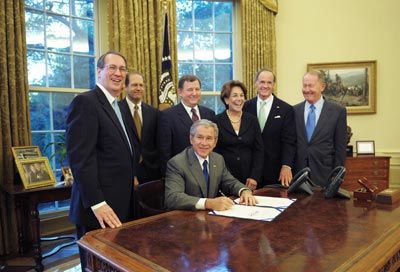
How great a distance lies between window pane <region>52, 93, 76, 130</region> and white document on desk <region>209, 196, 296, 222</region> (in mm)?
3159

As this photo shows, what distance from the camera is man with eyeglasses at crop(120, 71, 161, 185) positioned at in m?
2.99

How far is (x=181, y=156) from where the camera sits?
2.15 meters

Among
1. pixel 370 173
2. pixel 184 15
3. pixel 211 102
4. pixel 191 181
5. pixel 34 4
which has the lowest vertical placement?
pixel 370 173

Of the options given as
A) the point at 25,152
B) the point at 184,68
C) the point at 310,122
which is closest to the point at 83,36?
the point at 184,68

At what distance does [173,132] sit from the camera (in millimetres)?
2844

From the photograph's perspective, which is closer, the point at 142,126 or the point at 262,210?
the point at 262,210

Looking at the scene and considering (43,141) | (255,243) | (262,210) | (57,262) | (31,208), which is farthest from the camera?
(43,141)

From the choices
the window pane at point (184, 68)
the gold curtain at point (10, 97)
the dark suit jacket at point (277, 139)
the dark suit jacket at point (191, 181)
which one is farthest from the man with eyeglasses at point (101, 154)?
the window pane at point (184, 68)

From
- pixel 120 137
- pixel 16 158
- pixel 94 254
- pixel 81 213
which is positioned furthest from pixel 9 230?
pixel 94 254

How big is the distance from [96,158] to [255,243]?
38.8 inches

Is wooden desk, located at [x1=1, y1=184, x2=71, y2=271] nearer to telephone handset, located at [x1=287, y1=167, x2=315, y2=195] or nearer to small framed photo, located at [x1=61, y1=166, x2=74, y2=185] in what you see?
small framed photo, located at [x1=61, y1=166, x2=74, y2=185]

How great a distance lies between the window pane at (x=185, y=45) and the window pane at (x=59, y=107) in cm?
194

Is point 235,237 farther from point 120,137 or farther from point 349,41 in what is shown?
point 349,41

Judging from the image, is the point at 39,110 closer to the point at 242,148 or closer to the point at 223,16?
the point at 242,148
